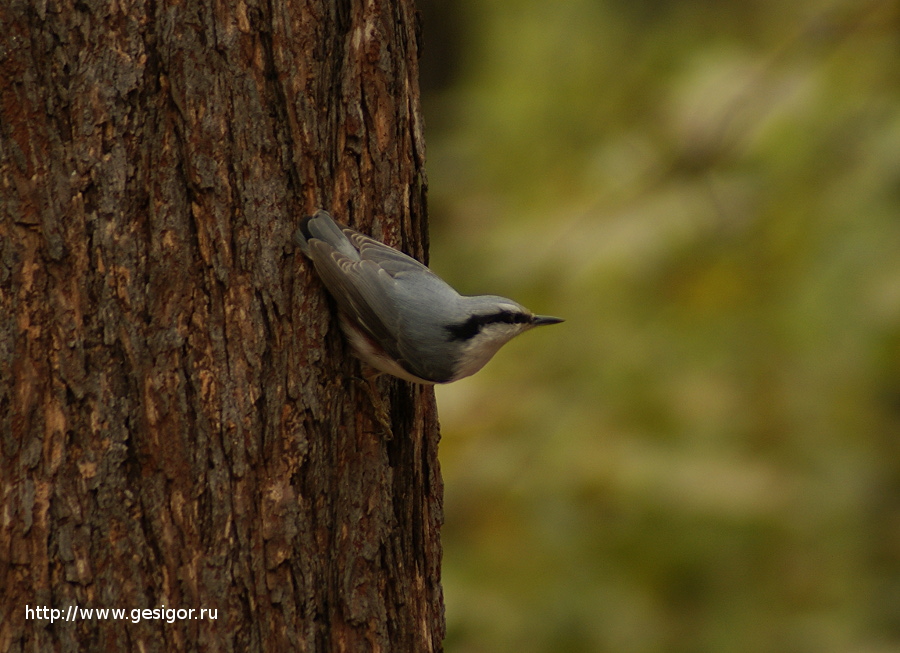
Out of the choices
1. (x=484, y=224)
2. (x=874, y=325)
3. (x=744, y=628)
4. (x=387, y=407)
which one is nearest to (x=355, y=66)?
(x=387, y=407)

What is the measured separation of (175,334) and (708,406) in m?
2.81

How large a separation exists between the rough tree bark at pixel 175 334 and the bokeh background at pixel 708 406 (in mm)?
2057

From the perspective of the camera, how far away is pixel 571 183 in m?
5.09

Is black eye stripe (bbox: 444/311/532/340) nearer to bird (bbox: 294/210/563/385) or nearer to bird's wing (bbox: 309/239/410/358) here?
bird (bbox: 294/210/563/385)

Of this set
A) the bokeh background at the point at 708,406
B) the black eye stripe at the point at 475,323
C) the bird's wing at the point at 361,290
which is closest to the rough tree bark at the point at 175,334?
the bird's wing at the point at 361,290

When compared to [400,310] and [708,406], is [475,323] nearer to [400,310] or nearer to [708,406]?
[400,310]

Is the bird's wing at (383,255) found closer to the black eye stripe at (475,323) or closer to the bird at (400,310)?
the bird at (400,310)

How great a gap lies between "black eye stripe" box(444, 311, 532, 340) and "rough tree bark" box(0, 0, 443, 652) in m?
0.36

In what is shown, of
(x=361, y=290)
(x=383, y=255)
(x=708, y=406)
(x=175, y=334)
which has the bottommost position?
(x=175, y=334)

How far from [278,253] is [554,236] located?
2.48 meters

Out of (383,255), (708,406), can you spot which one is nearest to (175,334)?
(383,255)

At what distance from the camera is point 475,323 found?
236cm

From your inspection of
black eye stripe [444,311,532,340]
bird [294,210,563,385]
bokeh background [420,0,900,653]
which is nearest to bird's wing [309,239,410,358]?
bird [294,210,563,385]

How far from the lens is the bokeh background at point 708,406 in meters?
3.67
